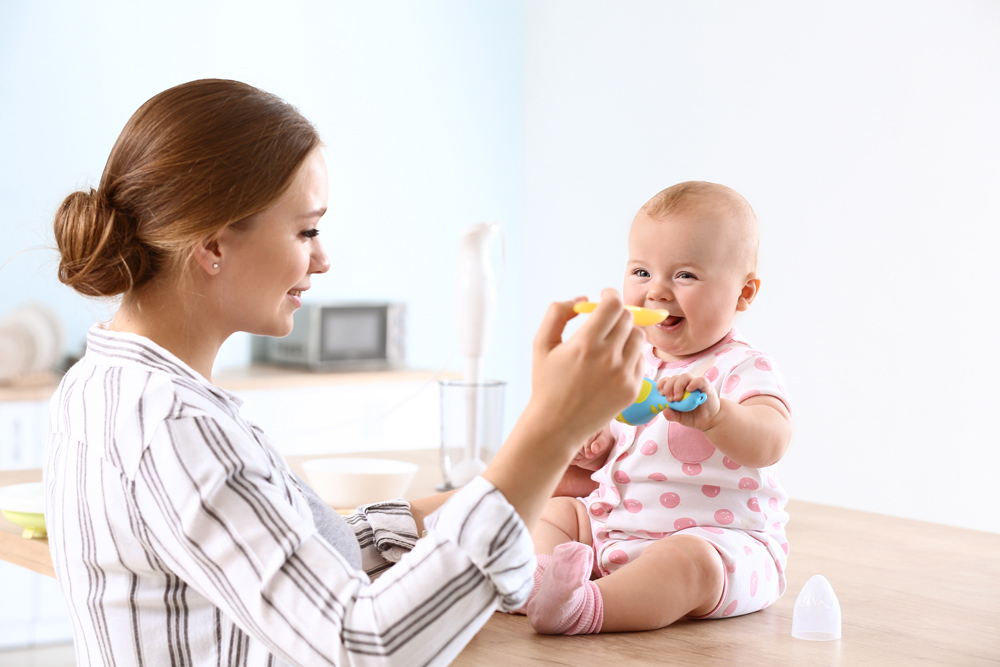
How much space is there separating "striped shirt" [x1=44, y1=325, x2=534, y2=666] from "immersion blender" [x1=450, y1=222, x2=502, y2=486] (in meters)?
0.88

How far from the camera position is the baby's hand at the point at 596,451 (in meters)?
1.14

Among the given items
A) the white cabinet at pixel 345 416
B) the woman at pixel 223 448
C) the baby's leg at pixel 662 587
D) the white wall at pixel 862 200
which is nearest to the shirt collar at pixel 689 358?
the baby's leg at pixel 662 587

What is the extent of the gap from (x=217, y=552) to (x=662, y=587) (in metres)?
0.43

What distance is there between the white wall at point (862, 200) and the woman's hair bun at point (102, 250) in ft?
8.69

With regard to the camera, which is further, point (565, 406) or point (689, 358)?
point (689, 358)

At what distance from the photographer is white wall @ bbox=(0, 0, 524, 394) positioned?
333 cm

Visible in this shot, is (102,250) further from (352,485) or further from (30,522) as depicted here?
(352,485)

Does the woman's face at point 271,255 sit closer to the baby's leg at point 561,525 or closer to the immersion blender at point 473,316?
the baby's leg at point 561,525

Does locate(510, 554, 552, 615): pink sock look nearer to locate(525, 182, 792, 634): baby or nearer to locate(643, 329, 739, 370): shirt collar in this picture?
locate(525, 182, 792, 634): baby

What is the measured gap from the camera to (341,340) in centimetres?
374

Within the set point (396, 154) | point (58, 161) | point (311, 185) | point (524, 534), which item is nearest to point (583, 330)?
point (524, 534)

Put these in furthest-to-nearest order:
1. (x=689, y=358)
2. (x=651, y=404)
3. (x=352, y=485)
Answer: (x=352, y=485)
(x=689, y=358)
(x=651, y=404)

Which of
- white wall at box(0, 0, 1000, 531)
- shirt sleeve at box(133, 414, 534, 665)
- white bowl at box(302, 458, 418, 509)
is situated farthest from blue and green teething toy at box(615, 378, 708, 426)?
white wall at box(0, 0, 1000, 531)

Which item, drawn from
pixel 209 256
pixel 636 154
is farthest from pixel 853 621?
pixel 636 154
